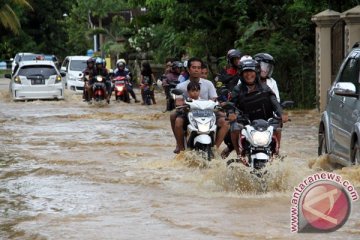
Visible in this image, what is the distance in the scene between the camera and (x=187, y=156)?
13141 mm

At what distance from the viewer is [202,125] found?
12906mm

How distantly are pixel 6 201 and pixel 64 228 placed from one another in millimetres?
2026

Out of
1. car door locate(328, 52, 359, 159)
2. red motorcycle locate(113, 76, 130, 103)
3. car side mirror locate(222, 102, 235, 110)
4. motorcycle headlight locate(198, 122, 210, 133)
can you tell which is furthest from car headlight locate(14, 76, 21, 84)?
car side mirror locate(222, 102, 235, 110)

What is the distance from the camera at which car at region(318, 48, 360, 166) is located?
11.3m

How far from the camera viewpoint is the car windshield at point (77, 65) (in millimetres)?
40294

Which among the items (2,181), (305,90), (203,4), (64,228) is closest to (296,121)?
(305,90)

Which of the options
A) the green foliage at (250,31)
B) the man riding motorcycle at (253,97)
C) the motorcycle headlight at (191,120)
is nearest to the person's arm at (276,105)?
the man riding motorcycle at (253,97)

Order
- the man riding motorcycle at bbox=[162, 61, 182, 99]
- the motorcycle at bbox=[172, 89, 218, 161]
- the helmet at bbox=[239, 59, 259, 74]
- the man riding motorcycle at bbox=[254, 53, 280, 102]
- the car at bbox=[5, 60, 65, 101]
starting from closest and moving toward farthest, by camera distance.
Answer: the helmet at bbox=[239, 59, 259, 74]
the man riding motorcycle at bbox=[254, 53, 280, 102]
the motorcycle at bbox=[172, 89, 218, 161]
the man riding motorcycle at bbox=[162, 61, 182, 99]
the car at bbox=[5, 60, 65, 101]

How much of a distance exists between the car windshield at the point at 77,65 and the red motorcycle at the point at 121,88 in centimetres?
971

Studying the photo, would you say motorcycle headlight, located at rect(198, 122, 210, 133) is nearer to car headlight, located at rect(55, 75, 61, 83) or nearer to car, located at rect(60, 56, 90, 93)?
car headlight, located at rect(55, 75, 61, 83)

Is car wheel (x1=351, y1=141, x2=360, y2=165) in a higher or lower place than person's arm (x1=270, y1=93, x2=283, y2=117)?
lower

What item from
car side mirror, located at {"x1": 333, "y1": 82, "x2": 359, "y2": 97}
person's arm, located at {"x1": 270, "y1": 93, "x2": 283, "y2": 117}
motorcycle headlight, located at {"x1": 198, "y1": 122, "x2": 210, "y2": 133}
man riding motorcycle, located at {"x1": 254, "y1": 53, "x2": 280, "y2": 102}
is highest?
man riding motorcycle, located at {"x1": 254, "y1": 53, "x2": 280, "y2": 102}

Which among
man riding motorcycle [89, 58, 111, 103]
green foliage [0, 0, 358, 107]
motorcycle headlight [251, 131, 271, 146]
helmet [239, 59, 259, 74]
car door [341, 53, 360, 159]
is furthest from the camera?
man riding motorcycle [89, 58, 111, 103]

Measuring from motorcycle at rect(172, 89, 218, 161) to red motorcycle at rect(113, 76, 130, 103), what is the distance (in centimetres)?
1745
